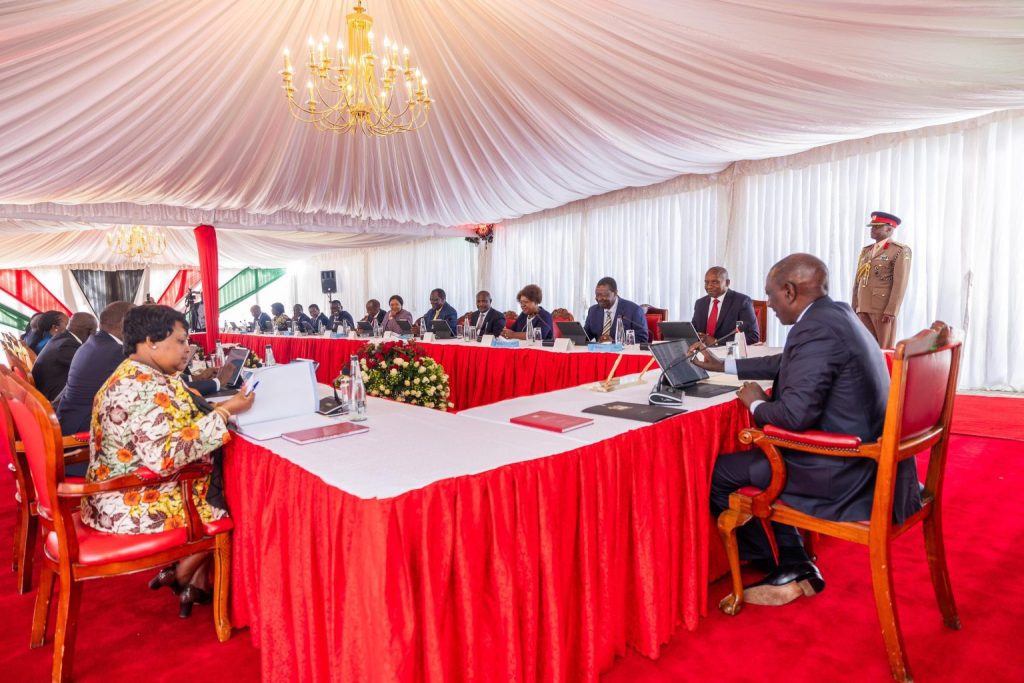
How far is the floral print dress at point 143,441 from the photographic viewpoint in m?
1.74

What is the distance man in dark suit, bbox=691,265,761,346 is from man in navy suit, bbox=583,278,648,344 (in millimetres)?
552

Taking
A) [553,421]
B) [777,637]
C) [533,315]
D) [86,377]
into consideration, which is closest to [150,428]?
[86,377]

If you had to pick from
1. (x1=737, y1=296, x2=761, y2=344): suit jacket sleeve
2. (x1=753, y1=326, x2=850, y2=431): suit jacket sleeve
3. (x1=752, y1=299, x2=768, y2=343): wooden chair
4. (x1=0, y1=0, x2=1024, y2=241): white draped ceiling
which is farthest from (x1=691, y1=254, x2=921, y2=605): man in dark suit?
(x1=752, y1=299, x2=768, y2=343): wooden chair

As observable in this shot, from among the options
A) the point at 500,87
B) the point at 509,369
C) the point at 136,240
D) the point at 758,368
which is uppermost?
the point at 500,87

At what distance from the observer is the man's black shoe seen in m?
2.14

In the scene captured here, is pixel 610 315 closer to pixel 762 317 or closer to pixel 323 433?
pixel 762 317

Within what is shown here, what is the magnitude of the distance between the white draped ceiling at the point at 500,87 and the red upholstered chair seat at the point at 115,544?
3.10m

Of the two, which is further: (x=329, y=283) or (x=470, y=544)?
(x=329, y=283)

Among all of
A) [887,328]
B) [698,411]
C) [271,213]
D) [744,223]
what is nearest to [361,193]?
[271,213]

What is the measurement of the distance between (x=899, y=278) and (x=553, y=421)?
4.73m

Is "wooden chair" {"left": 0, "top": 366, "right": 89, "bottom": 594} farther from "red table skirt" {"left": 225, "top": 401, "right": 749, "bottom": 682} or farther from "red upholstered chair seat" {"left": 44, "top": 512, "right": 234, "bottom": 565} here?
"red table skirt" {"left": 225, "top": 401, "right": 749, "bottom": 682}

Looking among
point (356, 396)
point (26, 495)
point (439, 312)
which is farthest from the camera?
point (439, 312)

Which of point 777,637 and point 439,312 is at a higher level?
point 439,312

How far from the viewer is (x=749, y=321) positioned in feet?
15.8
